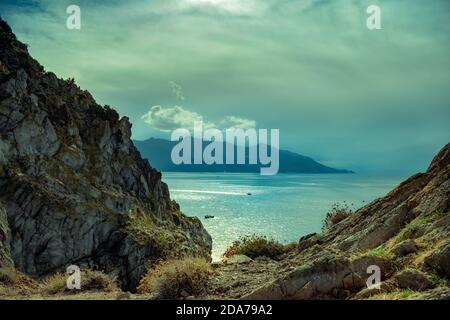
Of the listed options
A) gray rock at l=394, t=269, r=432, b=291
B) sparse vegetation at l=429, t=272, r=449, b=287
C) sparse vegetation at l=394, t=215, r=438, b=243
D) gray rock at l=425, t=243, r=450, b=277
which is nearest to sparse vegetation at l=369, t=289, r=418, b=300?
gray rock at l=394, t=269, r=432, b=291

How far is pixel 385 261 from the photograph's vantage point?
37.6ft

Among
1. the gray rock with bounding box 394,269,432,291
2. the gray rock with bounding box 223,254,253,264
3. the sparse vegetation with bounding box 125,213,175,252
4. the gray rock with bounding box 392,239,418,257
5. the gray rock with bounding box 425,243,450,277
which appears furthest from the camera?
the sparse vegetation with bounding box 125,213,175,252

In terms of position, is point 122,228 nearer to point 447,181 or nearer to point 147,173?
point 147,173

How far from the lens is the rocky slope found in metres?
10.2

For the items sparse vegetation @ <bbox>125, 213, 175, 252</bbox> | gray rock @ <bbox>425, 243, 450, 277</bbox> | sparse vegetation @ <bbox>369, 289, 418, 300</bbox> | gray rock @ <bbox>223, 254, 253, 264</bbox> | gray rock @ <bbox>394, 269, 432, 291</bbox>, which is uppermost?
gray rock @ <bbox>425, 243, 450, 277</bbox>

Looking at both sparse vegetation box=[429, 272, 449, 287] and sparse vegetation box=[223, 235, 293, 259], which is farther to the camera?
sparse vegetation box=[223, 235, 293, 259]

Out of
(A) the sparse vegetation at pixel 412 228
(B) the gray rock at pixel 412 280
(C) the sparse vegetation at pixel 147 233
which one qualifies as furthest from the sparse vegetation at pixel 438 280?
(C) the sparse vegetation at pixel 147 233

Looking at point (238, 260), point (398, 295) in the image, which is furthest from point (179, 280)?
point (398, 295)

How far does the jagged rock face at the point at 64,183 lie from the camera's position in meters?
43.4

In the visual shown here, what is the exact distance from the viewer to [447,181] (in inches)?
573

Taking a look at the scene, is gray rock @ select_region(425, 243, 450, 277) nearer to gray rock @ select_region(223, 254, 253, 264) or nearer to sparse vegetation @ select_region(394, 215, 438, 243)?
sparse vegetation @ select_region(394, 215, 438, 243)

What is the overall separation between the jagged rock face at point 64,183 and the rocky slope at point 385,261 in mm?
23057

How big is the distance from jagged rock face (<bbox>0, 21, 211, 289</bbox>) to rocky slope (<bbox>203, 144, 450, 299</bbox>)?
23.1 m

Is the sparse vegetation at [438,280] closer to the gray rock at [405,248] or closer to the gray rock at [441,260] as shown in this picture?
the gray rock at [441,260]
